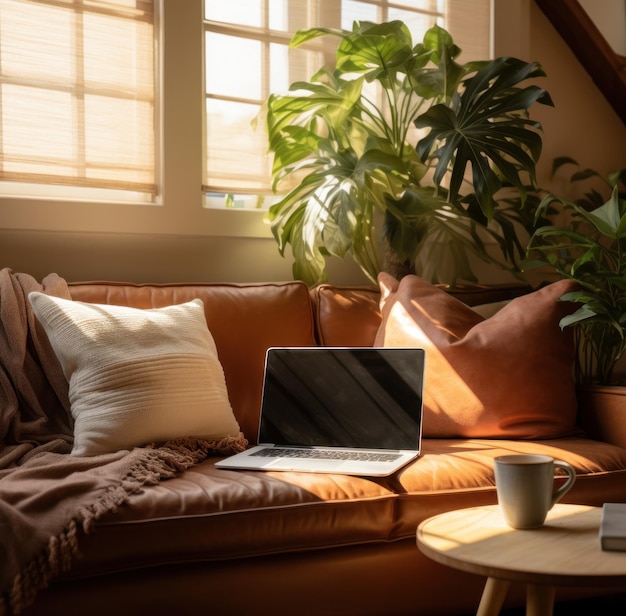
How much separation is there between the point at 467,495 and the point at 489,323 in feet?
2.00

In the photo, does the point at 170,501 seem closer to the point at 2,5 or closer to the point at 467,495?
the point at 467,495


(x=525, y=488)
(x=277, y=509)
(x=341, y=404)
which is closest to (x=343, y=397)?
(x=341, y=404)

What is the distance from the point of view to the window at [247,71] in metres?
2.90

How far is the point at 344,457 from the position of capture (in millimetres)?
2006

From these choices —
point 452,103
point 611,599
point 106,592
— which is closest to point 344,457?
point 106,592

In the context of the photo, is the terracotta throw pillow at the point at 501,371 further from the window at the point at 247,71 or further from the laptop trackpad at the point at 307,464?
the window at the point at 247,71

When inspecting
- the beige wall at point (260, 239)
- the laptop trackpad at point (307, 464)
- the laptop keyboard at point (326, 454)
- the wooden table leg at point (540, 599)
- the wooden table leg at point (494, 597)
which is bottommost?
the wooden table leg at point (494, 597)

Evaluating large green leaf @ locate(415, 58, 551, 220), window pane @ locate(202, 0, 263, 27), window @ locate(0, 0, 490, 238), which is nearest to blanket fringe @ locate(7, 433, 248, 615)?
window @ locate(0, 0, 490, 238)

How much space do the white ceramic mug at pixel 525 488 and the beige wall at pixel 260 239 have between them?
5.43 ft

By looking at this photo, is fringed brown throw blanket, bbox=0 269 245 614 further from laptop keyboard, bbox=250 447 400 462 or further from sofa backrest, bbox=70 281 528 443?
sofa backrest, bbox=70 281 528 443

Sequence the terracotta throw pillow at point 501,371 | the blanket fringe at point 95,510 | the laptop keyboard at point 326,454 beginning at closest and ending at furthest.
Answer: the blanket fringe at point 95,510 < the laptop keyboard at point 326,454 < the terracotta throw pillow at point 501,371

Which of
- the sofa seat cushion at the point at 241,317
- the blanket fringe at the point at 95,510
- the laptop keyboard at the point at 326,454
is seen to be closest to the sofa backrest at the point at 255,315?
the sofa seat cushion at the point at 241,317

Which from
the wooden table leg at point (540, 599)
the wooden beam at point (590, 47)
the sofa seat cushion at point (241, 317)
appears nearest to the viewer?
the wooden table leg at point (540, 599)

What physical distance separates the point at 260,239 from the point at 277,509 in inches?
56.5
